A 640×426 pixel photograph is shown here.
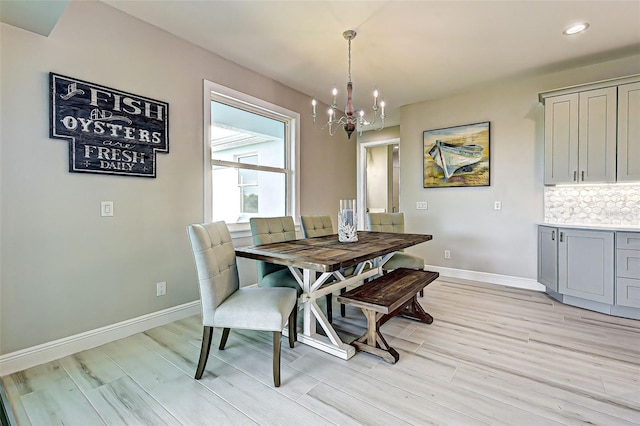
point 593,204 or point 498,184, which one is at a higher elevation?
point 498,184

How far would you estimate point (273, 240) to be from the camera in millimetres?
2900

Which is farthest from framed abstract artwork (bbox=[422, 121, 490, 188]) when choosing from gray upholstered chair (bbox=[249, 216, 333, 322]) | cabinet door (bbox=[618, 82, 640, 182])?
gray upholstered chair (bbox=[249, 216, 333, 322])

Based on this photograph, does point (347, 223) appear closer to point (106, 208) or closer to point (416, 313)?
point (416, 313)

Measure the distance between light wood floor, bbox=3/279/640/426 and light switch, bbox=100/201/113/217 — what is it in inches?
40.4

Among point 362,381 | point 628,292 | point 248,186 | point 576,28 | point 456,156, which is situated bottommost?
point 362,381

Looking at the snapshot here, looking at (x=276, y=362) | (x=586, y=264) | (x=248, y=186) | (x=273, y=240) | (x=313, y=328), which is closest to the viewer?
(x=276, y=362)

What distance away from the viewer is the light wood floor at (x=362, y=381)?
5.04ft

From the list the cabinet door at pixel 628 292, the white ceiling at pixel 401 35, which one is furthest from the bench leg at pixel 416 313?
the white ceiling at pixel 401 35

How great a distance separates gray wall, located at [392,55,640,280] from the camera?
370 centimetres

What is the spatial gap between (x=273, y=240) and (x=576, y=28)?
3361 millimetres

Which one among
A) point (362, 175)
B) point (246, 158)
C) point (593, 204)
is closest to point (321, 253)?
point (246, 158)

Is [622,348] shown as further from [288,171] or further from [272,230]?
[288,171]

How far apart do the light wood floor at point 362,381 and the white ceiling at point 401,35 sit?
2664mm

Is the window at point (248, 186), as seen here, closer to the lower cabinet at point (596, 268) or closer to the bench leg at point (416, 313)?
the bench leg at point (416, 313)
